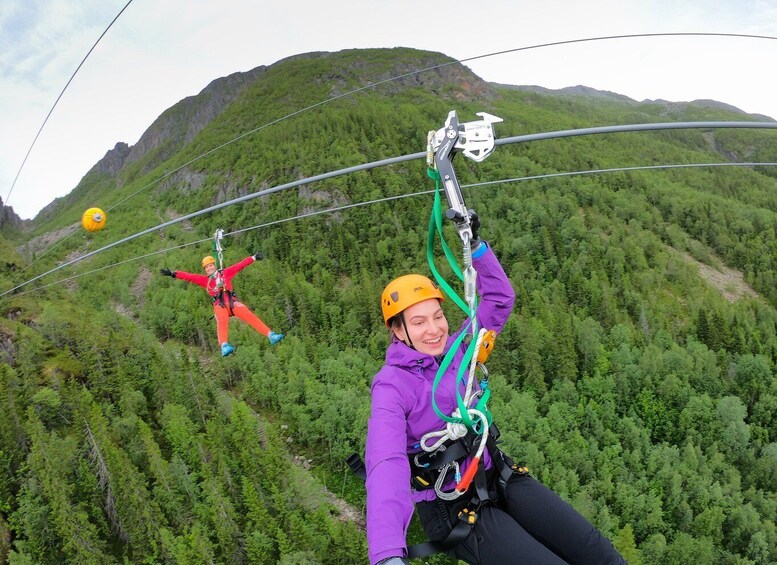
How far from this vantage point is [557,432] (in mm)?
47062

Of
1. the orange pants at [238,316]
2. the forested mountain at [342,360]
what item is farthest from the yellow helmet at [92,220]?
the orange pants at [238,316]

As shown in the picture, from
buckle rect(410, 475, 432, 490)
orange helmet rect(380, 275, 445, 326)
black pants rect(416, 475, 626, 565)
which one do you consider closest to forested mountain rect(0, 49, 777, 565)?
orange helmet rect(380, 275, 445, 326)

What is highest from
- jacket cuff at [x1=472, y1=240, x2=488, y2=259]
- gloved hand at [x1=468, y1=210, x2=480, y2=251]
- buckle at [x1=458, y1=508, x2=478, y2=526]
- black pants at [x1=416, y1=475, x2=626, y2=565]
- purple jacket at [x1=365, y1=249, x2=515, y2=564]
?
gloved hand at [x1=468, y1=210, x2=480, y2=251]

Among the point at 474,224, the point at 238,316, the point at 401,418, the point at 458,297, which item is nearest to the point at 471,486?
the point at 401,418

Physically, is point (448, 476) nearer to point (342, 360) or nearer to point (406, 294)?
point (406, 294)

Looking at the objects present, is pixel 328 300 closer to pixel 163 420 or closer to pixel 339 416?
pixel 339 416

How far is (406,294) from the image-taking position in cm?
329

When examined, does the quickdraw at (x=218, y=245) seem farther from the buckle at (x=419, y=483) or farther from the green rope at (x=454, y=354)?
the buckle at (x=419, y=483)

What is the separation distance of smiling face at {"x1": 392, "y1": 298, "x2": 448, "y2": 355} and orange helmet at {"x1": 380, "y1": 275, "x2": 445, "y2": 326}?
0.18 ft

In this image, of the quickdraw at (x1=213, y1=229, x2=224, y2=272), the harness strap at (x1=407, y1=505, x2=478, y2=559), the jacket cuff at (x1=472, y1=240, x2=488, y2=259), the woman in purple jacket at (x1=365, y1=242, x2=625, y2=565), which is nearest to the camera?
the woman in purple jacket at (x1=365, y1=242, x2=625, y2=565)

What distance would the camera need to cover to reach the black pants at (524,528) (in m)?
2.83

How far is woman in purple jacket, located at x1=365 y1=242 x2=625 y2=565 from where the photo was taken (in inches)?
102

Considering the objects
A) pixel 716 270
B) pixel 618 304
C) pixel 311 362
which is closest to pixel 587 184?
pixel 716 270

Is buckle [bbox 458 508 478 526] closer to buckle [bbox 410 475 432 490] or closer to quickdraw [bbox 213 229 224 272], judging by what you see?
buckle [bbox 410 475 432 490]
